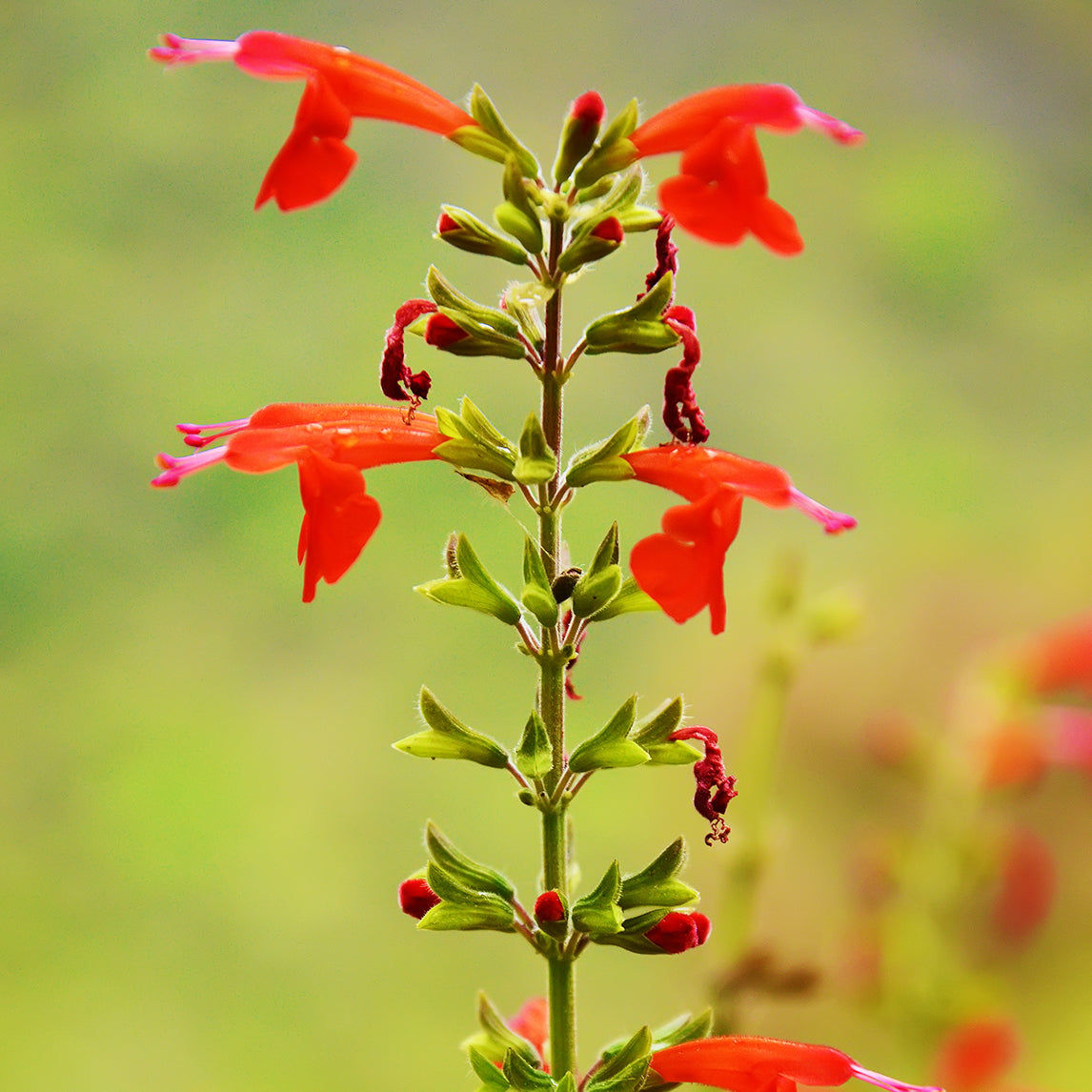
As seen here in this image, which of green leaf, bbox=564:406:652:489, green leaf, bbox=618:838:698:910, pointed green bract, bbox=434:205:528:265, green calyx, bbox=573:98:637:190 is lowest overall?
green leaf, bbox=618:838:698:910

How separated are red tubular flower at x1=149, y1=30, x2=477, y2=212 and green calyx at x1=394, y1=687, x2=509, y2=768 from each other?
0.71 feet

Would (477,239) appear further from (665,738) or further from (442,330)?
(665,738)

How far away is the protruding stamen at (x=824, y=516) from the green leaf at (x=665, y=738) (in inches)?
3.8

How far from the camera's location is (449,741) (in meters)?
0.55

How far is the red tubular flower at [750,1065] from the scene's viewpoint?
551 mm

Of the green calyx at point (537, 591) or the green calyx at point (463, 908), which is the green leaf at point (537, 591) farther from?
the green calyx at point (463, 908)

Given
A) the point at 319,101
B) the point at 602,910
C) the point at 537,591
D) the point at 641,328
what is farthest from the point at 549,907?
the point at 319,101

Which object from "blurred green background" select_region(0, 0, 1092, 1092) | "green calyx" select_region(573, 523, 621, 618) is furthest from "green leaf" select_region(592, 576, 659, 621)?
"blurred green background" select_region(0, 0, 1092, 1092)

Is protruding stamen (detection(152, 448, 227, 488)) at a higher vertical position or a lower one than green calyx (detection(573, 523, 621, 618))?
higher

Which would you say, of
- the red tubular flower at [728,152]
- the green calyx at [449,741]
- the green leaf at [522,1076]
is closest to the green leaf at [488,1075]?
the green leaf at [522,1076]

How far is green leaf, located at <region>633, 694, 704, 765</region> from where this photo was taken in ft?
1.76

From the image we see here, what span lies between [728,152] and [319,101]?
17 centimetres

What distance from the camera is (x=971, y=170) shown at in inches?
114

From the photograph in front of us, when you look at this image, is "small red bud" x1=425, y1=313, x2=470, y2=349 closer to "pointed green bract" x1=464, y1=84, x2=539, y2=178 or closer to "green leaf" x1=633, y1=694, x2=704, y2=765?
Answer: "pointed green bract" x1=464, y1=84, x2=539, y2=178
